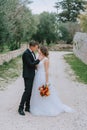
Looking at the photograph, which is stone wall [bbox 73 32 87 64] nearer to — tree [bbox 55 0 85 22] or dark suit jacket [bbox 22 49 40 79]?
dark suit jacket [bbox 22 49 40 79]

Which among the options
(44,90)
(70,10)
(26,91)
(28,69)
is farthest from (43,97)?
(70,10)

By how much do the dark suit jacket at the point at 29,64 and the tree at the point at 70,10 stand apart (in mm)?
55811

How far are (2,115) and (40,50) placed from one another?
1819 mm

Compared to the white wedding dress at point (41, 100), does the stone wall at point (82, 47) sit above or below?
below

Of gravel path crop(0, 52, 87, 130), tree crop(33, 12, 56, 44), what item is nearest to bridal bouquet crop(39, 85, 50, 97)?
gravel path crop(0, 52, 87, 130)

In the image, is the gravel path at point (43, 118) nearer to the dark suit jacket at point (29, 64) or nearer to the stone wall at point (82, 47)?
the dark suit jacket at point (29, 64)

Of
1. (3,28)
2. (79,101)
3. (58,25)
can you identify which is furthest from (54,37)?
(79,101)

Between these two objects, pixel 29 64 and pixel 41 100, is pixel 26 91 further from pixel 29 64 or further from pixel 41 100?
pixel 29 64

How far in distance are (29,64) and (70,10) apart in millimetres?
56937

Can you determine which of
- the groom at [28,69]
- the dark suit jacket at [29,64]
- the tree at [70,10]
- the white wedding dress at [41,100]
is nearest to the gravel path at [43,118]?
the white wedding dress at [41,100]

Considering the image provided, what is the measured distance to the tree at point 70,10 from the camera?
63.5 metres

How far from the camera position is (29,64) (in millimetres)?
8336

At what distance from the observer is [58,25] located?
57156 millimetres

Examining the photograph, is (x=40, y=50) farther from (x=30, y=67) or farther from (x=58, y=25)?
(x=58, y=25)
